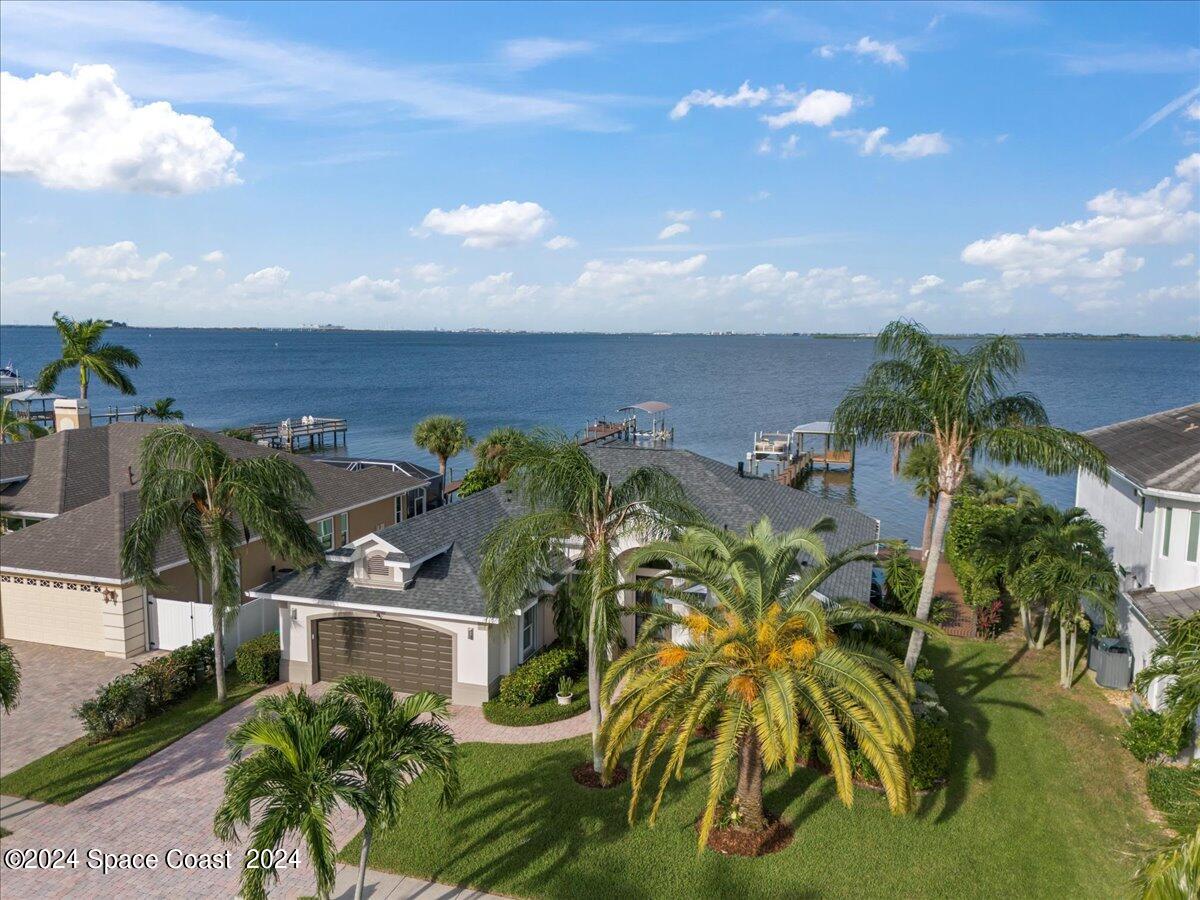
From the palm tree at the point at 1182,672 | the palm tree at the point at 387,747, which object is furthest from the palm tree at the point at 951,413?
the palm tree at the point at 387,747

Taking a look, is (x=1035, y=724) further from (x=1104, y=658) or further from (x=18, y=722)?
(x=18, y=722)

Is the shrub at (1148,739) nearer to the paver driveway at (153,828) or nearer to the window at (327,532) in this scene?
the paver driveway at (153,828)

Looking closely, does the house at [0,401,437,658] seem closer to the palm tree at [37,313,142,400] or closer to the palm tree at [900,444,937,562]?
the palm tree at [37,313,142,400]

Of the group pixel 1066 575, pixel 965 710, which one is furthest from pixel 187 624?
pixel 1066 575

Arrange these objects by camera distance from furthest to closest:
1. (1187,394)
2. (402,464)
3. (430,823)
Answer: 1. (1187,394)
2. (402,464)
3. (430,823)

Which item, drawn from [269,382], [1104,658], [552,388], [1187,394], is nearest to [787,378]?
[552,388]
